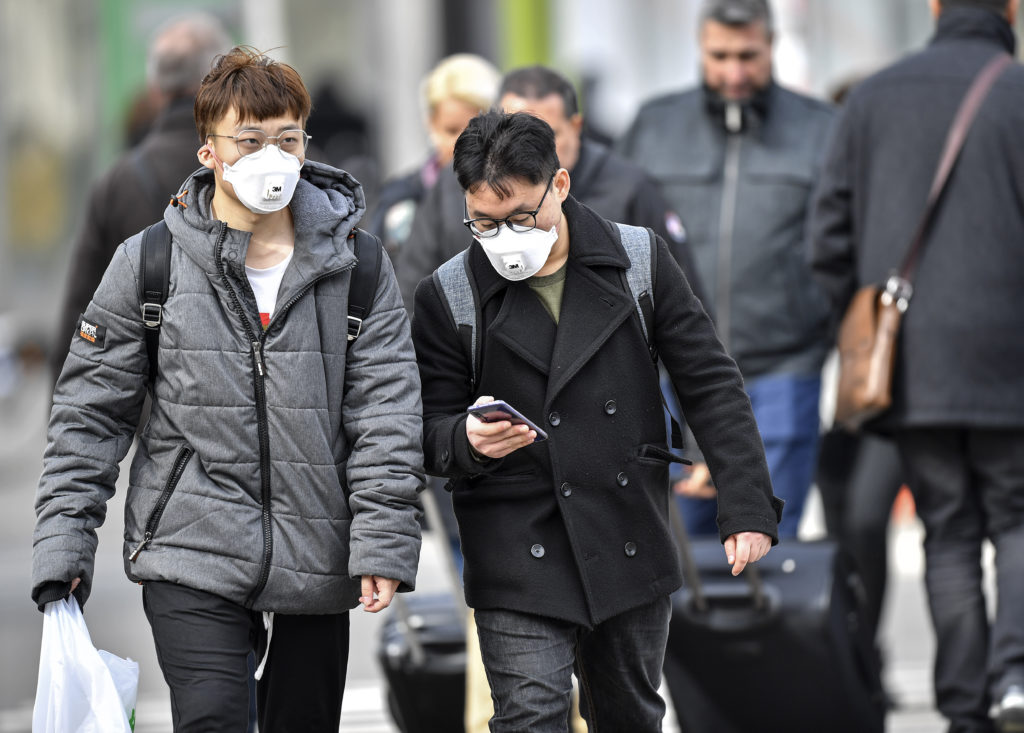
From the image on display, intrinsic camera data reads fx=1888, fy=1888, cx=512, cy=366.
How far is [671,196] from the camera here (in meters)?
5.99

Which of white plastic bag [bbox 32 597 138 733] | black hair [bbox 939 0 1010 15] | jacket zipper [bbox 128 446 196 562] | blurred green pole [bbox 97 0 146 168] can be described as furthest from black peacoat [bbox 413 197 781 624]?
blurred green pole [bbox 97 0 146 168]

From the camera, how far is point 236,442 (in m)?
3.65

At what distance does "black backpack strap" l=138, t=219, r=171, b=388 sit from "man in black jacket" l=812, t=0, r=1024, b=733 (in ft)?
7.54

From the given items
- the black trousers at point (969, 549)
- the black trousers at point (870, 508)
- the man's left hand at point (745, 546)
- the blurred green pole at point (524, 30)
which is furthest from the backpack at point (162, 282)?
the blurred green pole at point (524, 30)

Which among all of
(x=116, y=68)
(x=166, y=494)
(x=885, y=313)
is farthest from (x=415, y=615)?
(x=116, y=68)

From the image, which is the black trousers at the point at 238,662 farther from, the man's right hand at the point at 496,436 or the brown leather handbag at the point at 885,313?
the brown leather handbag at the point at 885,313

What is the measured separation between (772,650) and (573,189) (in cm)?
134

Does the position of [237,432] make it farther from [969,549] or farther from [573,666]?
[969,549]

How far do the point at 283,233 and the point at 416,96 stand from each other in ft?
36.5

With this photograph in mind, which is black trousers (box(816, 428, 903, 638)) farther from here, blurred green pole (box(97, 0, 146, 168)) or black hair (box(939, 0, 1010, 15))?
blurred green pole (box(97, 0, 146, 168))

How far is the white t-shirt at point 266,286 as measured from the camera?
12.2ft

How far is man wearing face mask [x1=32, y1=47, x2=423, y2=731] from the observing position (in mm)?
3639

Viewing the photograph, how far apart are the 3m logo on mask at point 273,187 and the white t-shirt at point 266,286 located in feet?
0.46

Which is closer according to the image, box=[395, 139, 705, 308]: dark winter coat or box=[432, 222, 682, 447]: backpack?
box=[432, 222, 682, 447]: backpack
